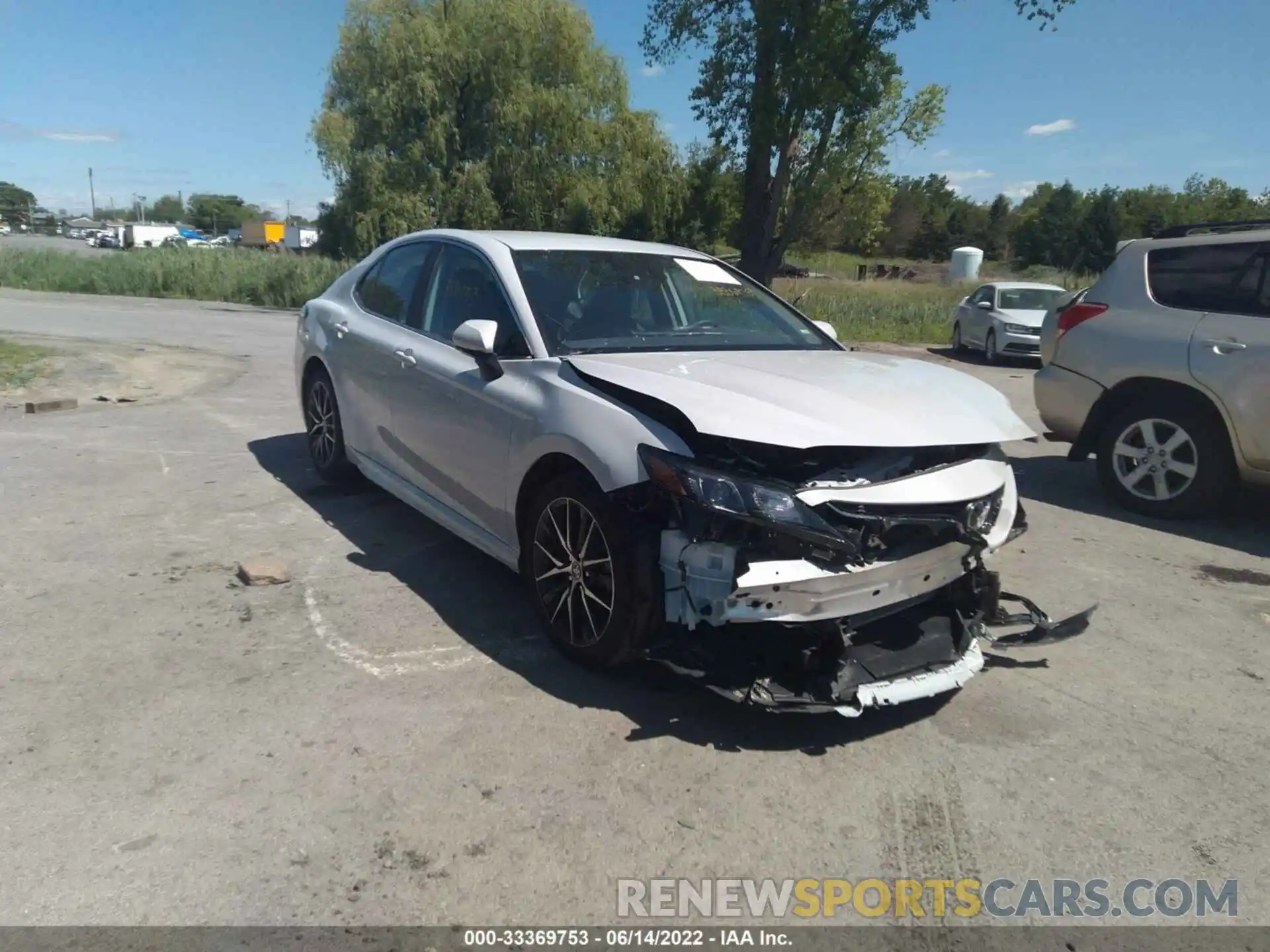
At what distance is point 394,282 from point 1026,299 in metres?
16.7

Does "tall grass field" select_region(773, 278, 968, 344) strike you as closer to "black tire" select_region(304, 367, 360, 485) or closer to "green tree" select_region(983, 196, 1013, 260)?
"black tire" select_region(304, 367, 360, 485)

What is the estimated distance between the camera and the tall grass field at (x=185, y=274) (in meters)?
31.3

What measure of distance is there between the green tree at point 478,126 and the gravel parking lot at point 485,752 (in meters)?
27.0

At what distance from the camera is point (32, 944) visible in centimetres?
241

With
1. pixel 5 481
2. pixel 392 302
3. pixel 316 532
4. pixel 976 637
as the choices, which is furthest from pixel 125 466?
pixel 976 637

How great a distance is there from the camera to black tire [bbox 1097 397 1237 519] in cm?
636

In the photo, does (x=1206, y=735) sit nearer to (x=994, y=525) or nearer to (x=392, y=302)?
(x=994, y=525)

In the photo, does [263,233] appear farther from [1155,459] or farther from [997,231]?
[1155,459]

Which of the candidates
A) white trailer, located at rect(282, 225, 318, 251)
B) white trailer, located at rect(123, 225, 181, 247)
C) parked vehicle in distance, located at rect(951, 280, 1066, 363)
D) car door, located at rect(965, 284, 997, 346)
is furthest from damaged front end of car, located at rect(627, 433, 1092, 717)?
white trailer, located at rect(282, 225, 318, 251)

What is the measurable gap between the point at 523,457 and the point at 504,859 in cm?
179

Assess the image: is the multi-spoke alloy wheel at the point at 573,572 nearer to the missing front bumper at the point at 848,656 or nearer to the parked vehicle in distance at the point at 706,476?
the parked vehicle in distance at the point at 706,476

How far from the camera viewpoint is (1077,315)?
7.18 meters

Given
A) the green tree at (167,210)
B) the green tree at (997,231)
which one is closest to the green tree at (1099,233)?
the green tree at (997,231)

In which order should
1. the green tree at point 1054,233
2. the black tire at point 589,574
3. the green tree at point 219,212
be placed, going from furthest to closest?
the green tree at point 219,212
the green tree at point 1054,233
the black tire at point 589,574
